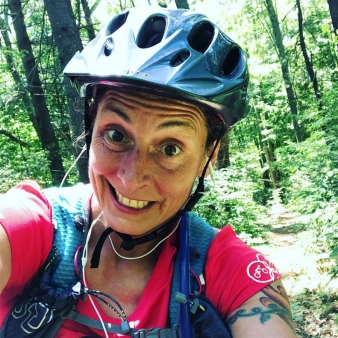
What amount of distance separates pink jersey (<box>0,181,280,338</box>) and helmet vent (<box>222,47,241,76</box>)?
0.82m

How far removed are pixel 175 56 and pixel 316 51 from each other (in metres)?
16.7

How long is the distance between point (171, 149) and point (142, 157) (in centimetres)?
13

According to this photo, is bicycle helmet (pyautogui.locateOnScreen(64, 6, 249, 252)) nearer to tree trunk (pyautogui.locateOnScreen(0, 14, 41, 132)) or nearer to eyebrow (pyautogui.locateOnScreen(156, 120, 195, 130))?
eyebrow (pyautogui.locateOnScreen(156, 120, 195, 130))

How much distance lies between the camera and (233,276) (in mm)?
1543

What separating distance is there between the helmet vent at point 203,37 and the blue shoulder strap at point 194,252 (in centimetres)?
81

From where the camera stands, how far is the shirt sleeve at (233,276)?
1524 mm

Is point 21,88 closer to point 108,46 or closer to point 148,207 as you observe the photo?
point 108,46

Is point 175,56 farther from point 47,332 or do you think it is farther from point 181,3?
point 181,3

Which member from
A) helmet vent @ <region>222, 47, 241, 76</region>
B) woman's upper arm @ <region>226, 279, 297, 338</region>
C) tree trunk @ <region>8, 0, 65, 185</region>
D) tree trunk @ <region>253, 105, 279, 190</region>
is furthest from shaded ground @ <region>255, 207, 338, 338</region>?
tree trunk @ <region>253, 105, 279, 190</region>

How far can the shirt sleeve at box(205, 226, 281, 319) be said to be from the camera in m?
1.52

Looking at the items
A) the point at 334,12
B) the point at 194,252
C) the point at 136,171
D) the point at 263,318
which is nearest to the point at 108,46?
the point at 136,171

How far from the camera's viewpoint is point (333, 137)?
21.0 feet

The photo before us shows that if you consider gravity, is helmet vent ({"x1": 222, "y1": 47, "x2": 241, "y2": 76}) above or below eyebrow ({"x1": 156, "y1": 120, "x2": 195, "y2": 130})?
above

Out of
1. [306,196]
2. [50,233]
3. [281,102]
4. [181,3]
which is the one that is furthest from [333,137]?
[281,102]
